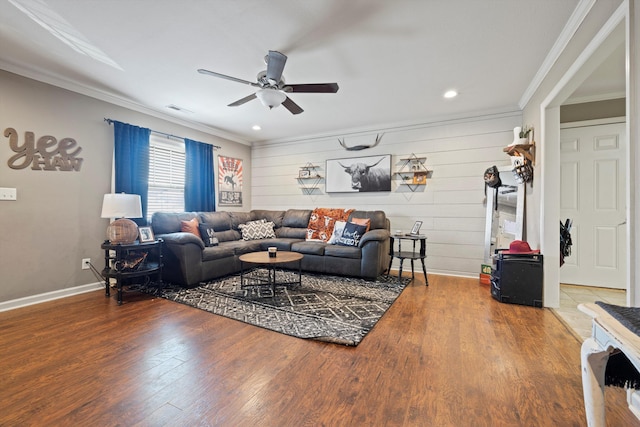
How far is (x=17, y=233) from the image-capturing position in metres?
2.83

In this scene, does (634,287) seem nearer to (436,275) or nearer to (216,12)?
(436,275)

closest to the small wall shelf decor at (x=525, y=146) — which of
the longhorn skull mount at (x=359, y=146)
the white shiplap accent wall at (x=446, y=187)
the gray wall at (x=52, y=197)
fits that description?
the white shiplap accent wall at (x=446, y=187)

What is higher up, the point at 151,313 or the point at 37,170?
the point at 37,170

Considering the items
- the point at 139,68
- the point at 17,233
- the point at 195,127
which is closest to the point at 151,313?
the point at 17,233

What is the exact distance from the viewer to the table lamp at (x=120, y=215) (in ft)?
9.98

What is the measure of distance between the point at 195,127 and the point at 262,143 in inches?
58.9

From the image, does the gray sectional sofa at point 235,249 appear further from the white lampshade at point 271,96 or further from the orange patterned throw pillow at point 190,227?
the white lampshade at point 271,96

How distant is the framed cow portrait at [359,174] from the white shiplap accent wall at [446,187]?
113mm

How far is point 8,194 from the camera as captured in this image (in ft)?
9.06

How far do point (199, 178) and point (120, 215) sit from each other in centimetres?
185

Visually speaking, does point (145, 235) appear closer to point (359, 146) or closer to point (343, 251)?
point (343, 251)

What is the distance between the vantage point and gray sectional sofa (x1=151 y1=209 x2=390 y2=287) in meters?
3.43

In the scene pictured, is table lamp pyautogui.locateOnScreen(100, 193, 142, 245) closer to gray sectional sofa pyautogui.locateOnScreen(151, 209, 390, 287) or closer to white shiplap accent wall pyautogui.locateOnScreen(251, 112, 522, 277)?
gray sectional sofa pyautogui.locateOnScreen(151, 209, 390, 287)

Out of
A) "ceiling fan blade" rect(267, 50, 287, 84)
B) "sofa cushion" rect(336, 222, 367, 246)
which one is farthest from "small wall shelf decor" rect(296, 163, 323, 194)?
"ceiling fan blade" rect(267, 50, 287, 84)
